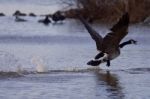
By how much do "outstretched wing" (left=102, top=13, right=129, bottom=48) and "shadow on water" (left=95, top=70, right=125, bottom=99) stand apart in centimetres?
76

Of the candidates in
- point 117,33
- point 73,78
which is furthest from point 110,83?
point 117,33

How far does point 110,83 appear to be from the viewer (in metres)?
15.9

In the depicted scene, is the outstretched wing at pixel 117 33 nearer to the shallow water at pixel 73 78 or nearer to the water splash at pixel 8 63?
the shallow water at pixel 73 78

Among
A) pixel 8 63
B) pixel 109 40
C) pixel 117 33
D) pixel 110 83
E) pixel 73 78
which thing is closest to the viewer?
pixel 110 83

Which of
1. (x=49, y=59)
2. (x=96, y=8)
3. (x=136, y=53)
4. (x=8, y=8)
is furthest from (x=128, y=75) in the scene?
(x=8, y=8)

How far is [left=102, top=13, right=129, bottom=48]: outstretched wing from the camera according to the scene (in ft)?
56.3

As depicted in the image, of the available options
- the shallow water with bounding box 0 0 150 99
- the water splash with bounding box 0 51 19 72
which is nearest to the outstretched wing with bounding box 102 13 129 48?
the shallow water with bounding box 0 0 150 99

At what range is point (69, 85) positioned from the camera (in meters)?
15.4

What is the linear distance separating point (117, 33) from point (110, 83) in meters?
1.87

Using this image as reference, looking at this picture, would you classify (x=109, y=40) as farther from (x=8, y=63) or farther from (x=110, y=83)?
(x=8, y=63)

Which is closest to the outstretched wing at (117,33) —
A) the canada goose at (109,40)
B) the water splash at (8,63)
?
the canada goose at (109,40)

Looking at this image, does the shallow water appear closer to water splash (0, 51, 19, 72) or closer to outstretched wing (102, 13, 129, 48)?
water splash (0, 51, 19, 72)

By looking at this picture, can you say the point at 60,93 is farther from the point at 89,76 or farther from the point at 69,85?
the point at 89,76

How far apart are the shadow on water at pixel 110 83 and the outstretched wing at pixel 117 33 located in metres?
0.76
